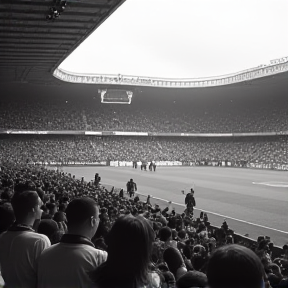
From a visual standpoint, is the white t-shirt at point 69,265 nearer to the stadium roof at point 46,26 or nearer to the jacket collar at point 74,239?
the jacket collar at point 74,239

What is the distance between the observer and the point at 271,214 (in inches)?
845

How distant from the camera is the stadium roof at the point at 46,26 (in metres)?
21.2

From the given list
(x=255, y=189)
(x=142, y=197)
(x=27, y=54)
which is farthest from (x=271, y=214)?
(x=27, y=54)

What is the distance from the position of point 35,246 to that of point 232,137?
75.8 metres

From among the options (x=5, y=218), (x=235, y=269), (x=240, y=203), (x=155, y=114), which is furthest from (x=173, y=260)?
(x=155, y=114)

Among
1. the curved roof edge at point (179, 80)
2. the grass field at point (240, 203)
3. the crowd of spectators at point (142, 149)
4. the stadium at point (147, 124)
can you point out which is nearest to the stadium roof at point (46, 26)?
the stadium at point (147, 124)

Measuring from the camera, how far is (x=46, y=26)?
24.8 meters

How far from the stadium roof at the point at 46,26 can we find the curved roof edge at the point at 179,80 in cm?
2108

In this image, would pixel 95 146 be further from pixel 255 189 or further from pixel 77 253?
pixel 77 253

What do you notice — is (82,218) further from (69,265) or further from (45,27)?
(45,27)

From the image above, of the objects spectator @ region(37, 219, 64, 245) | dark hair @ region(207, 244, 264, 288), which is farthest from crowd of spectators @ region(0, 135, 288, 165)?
dark hair @ region(207, 244, 264, 288)

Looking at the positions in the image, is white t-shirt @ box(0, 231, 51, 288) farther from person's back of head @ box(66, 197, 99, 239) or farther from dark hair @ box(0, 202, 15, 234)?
dark hair @ box(0, 202, 15, 234)

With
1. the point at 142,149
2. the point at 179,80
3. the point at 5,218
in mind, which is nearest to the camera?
the point at 5,218

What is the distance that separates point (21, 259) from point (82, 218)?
0.73m
